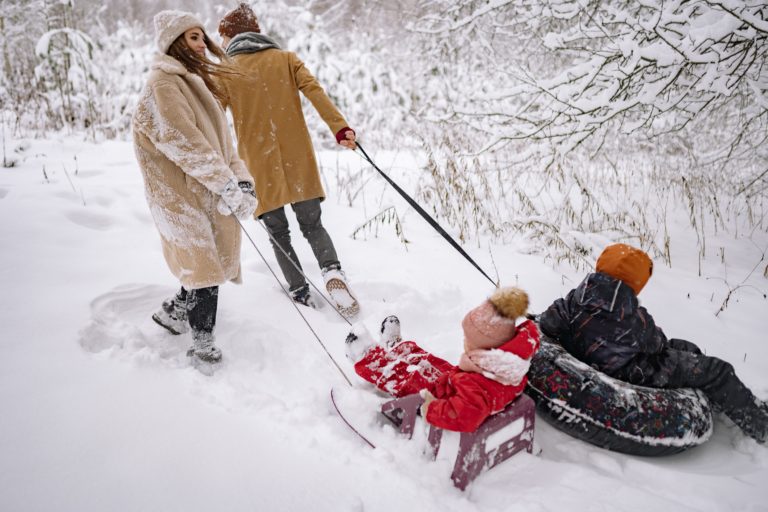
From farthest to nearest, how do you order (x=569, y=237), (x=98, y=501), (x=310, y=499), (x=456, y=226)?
1. (x=456, y=226)
2. (x=569, y=237)
3. (x=310, y=499)
4. (x=98, y=501)

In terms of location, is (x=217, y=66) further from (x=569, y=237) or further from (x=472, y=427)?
(x=569, y=237)

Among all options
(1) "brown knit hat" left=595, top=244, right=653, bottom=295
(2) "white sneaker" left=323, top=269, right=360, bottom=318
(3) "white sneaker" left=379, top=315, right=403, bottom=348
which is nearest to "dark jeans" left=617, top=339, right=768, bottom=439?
(1) "brown knit hat" left=595, top=244, right=653, bottom=295

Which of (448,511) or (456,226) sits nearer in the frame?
(448,511)

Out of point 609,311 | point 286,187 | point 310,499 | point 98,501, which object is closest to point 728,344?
point 609,311

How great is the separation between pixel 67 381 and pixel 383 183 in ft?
14.0

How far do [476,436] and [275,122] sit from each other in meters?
2.24

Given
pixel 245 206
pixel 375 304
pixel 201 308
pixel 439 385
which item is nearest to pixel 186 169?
pixel 245 206

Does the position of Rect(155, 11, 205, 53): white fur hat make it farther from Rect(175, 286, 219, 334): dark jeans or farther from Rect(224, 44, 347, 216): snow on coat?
Rect(175, 286, 219, 334): dark jeans

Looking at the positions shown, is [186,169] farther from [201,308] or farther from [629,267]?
[629,267]

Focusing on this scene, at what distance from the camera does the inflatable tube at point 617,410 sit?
177 centimetres

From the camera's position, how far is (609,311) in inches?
76.1

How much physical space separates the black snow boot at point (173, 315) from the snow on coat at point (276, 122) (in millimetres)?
789

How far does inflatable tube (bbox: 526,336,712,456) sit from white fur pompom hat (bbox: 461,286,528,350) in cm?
45

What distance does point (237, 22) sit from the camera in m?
2.71
